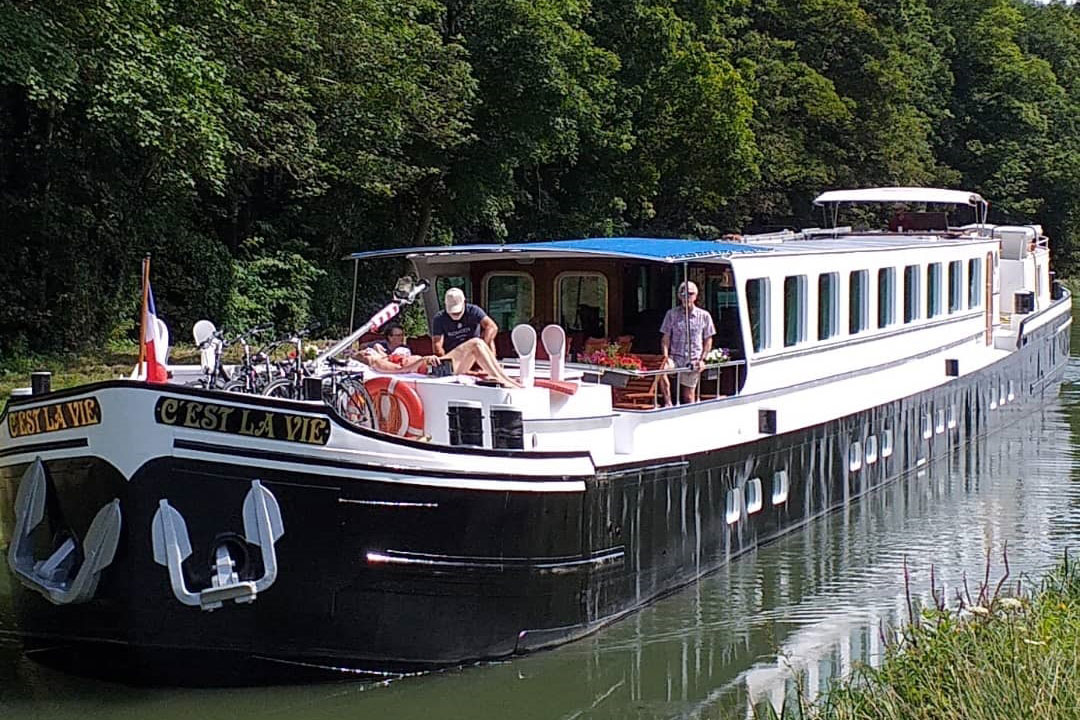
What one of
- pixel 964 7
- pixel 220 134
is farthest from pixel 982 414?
pixel 964 7

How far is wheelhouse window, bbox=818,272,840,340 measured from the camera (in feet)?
52.8

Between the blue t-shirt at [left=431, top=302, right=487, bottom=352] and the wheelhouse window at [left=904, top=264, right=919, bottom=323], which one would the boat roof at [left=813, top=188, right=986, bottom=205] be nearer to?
the wheelhouse window at [left=904, top=264, right=919, bottom=323]

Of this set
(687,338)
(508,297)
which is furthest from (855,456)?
(508,297)

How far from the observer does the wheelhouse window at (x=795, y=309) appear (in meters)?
15.0

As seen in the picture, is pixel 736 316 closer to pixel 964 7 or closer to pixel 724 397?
pixel 724 397

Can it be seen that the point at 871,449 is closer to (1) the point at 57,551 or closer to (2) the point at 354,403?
(2) the point at 354,403

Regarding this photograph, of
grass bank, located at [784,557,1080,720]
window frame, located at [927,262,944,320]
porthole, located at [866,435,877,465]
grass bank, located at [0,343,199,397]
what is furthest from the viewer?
grass bank, located at [0,343,199,397]

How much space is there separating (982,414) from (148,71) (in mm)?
13731

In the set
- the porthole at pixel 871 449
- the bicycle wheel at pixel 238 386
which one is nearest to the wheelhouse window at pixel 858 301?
the porthole at pixel 871 449

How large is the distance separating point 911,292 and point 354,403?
36.3 feet

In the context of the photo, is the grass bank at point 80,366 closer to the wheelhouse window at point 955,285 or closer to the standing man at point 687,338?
the standing man at point 687,338

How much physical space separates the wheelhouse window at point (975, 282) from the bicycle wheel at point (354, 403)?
14289mm

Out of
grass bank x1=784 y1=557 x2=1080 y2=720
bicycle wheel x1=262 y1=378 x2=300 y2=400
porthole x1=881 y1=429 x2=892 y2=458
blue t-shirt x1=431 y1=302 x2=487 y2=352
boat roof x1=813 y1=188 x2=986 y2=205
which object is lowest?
porthole x1=881 y1=429 x2=892 y2=458

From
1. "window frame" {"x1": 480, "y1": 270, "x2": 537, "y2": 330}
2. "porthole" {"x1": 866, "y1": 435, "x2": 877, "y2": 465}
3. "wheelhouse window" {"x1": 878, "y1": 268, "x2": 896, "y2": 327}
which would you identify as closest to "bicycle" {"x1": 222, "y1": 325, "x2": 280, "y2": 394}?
"window frame" {"x1": 480, "y1": 270, "x2": 537, "y2": 330}
